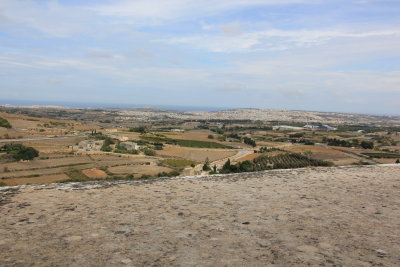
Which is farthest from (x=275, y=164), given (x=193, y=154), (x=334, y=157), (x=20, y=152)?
(x=20, y=152)

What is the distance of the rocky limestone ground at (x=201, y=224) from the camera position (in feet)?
10.8

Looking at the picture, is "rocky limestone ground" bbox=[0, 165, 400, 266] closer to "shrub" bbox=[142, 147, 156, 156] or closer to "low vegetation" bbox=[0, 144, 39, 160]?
"low vegetation" bbox=[0, 144, 39, 160]

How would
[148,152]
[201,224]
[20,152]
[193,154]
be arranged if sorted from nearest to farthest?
[201,224], [20,152], [148,152], [193,154]

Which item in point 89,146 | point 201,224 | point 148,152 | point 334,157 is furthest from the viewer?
point 148,152

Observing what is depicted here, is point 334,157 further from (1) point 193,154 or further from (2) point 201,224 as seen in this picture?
(2) point 201,224

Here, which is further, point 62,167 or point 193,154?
point 193,154

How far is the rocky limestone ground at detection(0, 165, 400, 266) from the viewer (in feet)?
10.8

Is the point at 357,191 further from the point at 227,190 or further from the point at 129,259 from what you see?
the point at 129,259

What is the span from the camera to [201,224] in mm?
4348

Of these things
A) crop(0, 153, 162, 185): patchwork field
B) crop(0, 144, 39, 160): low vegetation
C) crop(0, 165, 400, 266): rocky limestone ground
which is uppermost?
crop(0, 165, 400, 266): rocky limestone ground

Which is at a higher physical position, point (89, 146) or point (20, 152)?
point (20, 152)

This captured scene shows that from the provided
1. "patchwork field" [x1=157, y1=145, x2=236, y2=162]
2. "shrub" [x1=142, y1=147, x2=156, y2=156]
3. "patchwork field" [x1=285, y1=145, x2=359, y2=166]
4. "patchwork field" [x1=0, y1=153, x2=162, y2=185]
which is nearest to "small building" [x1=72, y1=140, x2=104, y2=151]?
"patchwork field" [x1=0, y1=153, x2=162, y2=185]

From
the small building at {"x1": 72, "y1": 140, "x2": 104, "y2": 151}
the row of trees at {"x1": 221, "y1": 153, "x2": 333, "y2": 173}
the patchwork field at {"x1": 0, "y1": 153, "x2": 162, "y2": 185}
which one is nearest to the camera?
the row of trees at {"x1": 221, "y1": 153, "x2": 333, "y2": 173}

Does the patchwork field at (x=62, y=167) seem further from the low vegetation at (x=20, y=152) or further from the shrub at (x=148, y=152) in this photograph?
the shrub at (x=148, y=152)
